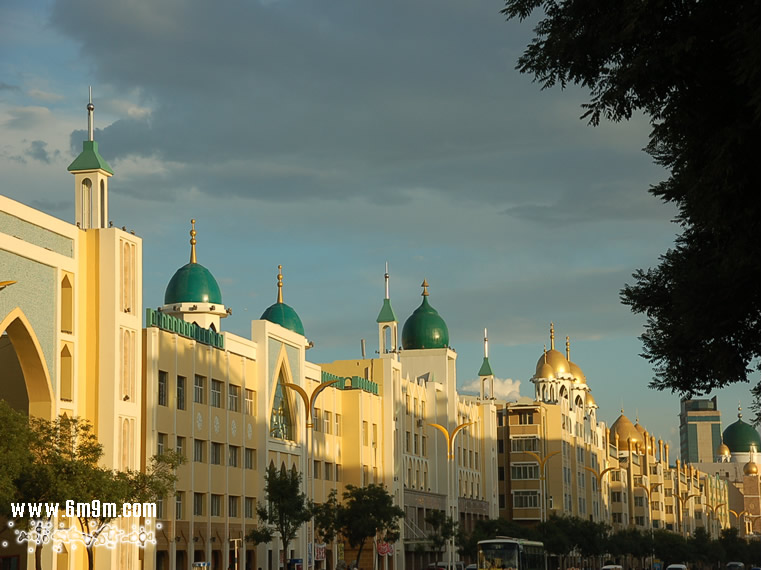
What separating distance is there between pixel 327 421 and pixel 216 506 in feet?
52.4

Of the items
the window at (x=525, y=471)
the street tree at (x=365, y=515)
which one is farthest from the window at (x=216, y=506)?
the window at (x=525, y=471)

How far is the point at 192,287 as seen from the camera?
78500mm

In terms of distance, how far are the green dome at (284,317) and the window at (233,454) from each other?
1833cm

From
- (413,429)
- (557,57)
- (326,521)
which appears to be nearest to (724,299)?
(557,57)

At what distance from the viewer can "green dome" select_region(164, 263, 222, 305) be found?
257 ft

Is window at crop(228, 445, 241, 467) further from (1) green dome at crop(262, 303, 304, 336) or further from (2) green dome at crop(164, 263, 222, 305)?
(1) green dome at crop(262, 303, 304, 336)

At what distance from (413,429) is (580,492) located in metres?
44.2


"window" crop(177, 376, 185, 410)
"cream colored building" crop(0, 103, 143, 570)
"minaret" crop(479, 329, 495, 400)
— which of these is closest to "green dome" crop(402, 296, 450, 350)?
"minaret" crop(479, 329, 495, 400)

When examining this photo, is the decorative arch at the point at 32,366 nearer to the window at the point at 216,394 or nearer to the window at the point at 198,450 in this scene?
the window at the point at 198,450

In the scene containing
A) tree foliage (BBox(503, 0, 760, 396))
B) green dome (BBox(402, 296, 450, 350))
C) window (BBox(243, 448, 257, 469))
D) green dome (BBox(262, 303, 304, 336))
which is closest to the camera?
tree foliage (BBox(503, 0, 760, 396))

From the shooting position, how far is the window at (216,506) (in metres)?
63.3

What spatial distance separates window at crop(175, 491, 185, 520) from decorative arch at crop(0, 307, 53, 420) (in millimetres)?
11120

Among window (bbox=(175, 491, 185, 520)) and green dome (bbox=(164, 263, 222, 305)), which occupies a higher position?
green dome (bbox=(164, 263, 222, 305))

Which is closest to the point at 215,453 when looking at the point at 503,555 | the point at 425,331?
the point at 503,555
